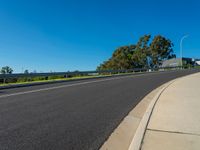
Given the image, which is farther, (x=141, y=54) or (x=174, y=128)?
(x=141, y=54)

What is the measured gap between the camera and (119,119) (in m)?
6.07

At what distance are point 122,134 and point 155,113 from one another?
191 cm

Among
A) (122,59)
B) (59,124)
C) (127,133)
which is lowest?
(127,133)

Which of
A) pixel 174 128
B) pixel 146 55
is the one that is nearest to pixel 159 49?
pixel 146 55

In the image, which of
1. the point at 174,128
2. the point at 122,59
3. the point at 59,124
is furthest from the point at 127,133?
the point at 122,59

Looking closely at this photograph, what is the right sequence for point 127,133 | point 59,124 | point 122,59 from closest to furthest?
point 127,133
point 59,124
point 122,59

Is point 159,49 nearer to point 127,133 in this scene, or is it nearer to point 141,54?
point 141,54

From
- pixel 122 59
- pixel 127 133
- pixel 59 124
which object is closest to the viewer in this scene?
pixel 127 133

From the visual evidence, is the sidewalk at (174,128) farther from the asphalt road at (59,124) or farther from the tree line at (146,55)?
the tree line at (146,55)

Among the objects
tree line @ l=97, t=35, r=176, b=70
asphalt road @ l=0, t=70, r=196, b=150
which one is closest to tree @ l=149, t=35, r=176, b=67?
tree line @ l=97, t=35, r=176, b=70

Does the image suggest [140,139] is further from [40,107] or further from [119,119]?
[40,107]

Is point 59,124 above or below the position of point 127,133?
above

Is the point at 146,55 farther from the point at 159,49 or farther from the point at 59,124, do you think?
the point at 59,124

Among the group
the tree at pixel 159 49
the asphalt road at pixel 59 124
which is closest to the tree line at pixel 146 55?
the tree at pixel 159 49
